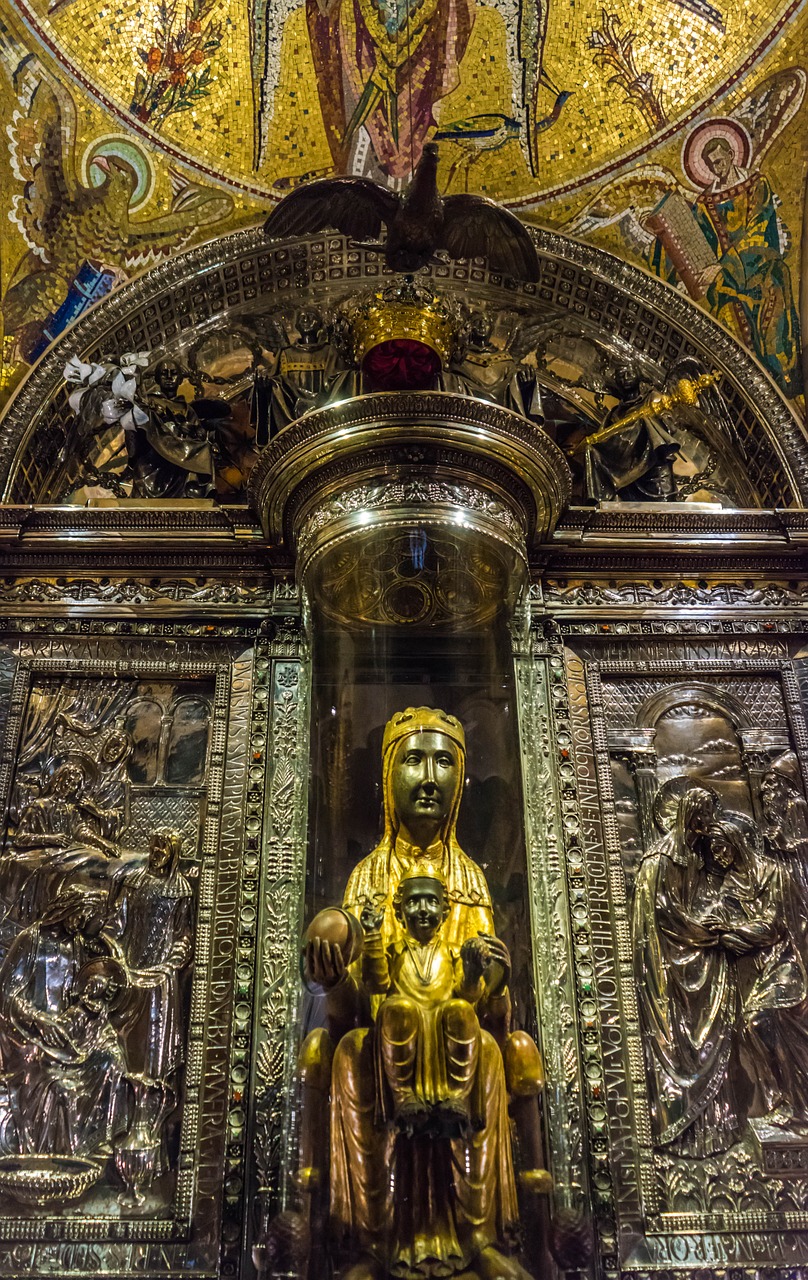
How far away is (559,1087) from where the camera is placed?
5.71 meters

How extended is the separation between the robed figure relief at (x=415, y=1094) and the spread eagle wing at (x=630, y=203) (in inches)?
217

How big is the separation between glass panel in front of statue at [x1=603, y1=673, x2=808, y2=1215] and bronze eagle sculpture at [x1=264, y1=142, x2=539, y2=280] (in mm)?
3115

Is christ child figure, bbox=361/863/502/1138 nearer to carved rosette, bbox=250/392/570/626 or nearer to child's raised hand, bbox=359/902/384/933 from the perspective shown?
child's raised hand, bbox=359/902/384/933

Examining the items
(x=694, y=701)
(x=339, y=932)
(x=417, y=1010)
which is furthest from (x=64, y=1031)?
(x=694, y=701)

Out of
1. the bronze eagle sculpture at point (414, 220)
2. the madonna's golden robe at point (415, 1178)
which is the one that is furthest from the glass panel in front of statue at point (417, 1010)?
the bronze eagle sculpture at point (414, 220)

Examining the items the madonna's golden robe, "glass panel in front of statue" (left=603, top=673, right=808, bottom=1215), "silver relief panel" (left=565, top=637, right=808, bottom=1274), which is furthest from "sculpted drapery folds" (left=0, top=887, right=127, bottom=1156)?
"glass panel in front of statue" (left=603, top=673, right=808, bottom=1215)

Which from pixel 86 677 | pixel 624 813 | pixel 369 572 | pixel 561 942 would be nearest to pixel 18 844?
pixel 86 677

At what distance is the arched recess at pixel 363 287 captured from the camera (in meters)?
8.03

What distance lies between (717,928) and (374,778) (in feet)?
7.16

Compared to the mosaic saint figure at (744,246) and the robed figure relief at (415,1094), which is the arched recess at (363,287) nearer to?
the mosaic saint figure at (744,246)

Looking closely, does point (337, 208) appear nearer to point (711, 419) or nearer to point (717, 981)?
point (711, 419)

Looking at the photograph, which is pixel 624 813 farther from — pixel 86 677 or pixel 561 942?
pixel 86 677

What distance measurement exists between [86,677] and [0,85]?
4427 millimetres

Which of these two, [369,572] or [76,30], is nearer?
[369,572]
